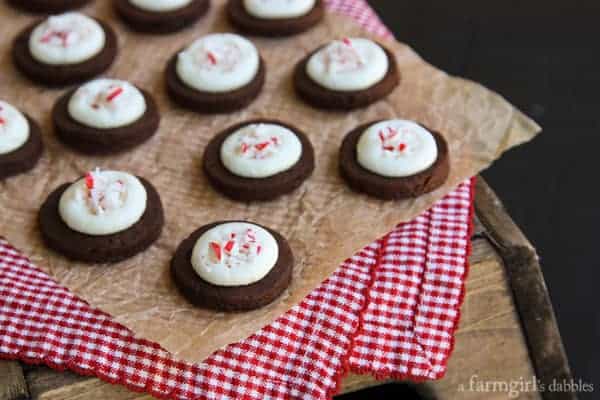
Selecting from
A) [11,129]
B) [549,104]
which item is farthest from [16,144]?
[549,104]

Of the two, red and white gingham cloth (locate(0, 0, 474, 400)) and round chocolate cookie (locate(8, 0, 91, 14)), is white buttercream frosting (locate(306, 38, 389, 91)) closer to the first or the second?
red and white gingham cloth (locate(0, 0, 474, 400))

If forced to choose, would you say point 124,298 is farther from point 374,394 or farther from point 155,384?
point 374,394

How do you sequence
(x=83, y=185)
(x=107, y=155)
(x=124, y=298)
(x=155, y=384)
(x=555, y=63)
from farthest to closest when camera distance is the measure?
(x=555, y=63)
(x=107, y=155)
(x=83, y=185)
(x=124, y=298)
(x=155, y=384)

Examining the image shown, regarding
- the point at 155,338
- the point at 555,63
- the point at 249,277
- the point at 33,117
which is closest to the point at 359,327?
the point at 249,277

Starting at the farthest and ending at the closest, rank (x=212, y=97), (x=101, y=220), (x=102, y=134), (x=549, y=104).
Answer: (x=549, y=104), (x=212, y=97), (x=102, y=134), (x=101, y=220)

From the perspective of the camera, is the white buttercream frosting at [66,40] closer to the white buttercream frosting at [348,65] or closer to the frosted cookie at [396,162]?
the white buttercream frosting at [348,65]

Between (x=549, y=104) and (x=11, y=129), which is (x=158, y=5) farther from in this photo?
(x=549, y=104)

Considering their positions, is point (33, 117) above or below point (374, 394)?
above
